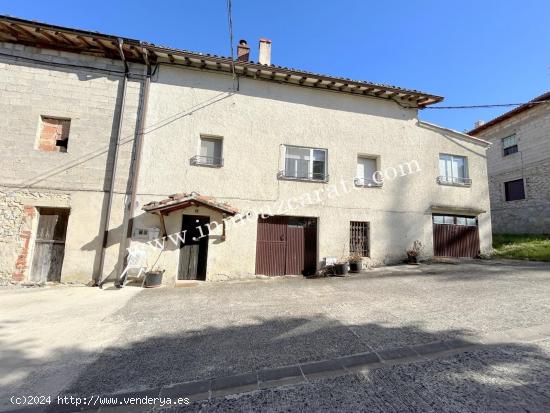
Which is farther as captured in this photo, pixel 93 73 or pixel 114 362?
pixel 93 73

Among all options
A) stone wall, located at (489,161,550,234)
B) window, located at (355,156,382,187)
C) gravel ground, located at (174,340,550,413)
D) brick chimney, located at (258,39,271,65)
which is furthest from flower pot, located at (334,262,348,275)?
stone wall, located at (489,161,550,234)

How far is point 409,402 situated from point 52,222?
9.79 metres

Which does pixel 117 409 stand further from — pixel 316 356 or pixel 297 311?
pixel 297 311

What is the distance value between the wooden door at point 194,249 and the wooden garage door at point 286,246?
177 cm

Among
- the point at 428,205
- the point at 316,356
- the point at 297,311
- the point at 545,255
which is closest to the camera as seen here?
the point at 316,356

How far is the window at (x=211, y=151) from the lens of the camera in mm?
8703

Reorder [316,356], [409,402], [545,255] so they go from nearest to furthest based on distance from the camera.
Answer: [409,402]
[316,356]
[545,255]

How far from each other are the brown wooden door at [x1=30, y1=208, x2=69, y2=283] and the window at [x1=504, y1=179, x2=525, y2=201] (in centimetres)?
2181

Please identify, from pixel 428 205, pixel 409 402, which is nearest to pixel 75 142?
pixel 409 402

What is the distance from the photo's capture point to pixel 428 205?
10.2 m

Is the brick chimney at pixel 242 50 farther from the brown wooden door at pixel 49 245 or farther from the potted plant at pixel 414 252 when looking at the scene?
the potted plant at pixel 414 252

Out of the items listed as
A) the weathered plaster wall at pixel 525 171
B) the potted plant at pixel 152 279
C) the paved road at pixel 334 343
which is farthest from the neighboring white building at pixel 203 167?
the weathered plaster wall at pixel 525 171

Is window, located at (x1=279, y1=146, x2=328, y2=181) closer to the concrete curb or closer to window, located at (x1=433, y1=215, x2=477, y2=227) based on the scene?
window, located at (x1=433, y1=215, x2=477, y2=227)

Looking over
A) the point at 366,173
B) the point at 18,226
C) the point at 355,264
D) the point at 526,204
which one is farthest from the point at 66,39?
the point at 526,204
